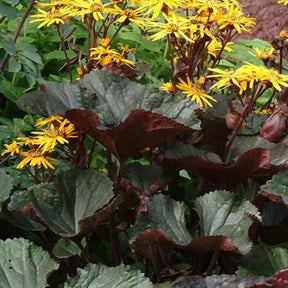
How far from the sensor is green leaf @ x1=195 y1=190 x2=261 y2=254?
1498mm

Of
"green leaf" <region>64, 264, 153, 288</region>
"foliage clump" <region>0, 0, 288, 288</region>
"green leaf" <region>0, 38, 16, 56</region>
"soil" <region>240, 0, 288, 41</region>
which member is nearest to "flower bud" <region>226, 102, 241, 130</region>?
"foliage clump" <region>0, 0, 288, 288</region>

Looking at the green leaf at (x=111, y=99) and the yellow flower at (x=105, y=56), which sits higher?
the yellow flower at (x=105, y=56)

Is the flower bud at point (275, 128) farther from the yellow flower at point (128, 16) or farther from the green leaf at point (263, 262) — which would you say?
the yellow flower at point (128, 16)

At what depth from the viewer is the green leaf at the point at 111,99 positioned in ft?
5.48

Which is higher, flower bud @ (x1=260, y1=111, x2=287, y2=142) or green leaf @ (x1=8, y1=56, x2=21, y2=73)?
flower bud @ (x1=260, y1=111, x2=287, y2=142)

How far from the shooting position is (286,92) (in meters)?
1.68

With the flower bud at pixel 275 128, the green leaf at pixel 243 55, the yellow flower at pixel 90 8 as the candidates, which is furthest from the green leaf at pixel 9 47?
the green leaf at pixel 243 55

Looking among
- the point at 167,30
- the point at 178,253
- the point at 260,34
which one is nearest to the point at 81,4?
the point at 167,30

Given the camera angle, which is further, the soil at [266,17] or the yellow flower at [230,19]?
the soil at [266,17]

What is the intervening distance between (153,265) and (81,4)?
683 millimetres

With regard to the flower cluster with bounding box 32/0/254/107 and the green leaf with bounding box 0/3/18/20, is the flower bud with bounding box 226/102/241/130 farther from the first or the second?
the green leaf with bounding box 0/3/18/20

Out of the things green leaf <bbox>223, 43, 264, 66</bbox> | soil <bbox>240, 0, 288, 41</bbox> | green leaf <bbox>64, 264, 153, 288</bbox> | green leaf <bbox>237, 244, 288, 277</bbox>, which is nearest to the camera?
green leaf <bbox>64, 264, 153, 288</bbox>

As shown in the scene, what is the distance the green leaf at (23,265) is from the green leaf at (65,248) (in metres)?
0.07

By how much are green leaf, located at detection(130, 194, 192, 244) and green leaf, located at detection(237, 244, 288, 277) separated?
0.45 ft
